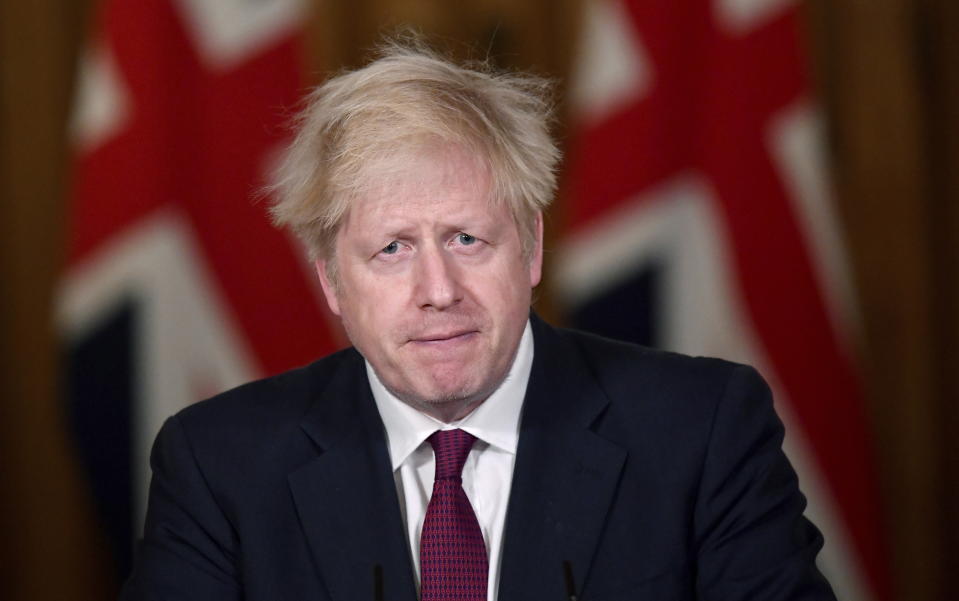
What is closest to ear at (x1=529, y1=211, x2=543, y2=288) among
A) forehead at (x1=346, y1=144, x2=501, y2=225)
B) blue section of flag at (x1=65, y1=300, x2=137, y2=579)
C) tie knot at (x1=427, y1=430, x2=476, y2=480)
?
forehead at (x1=346, y1=144, x2=501, y2=225)

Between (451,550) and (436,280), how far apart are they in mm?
369

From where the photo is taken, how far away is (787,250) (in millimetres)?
2754

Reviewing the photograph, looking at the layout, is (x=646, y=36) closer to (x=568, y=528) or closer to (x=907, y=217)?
(x=907, y=217)

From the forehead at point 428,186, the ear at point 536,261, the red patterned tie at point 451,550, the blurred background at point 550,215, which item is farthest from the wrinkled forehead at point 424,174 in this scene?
the blurred background at point 550,215

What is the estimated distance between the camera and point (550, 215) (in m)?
2.76

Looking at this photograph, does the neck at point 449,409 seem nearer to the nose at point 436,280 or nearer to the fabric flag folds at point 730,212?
the nose at point 436,280

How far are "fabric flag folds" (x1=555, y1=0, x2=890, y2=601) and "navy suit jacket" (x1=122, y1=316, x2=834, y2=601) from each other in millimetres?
919

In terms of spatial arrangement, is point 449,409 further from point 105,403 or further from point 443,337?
point 105,403

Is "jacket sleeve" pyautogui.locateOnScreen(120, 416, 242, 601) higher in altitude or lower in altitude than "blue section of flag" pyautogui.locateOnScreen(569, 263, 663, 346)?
lower

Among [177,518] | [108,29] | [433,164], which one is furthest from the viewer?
[108,29]

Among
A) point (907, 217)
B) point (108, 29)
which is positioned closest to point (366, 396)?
point (108, 29)

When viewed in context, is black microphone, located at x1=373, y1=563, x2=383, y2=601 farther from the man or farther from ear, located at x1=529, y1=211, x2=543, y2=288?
ear, located at x1=529, y1=211, x2=543, y2=288

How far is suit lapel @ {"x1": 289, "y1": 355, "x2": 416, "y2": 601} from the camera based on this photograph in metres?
1.68

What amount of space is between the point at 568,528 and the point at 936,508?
4.82ft
